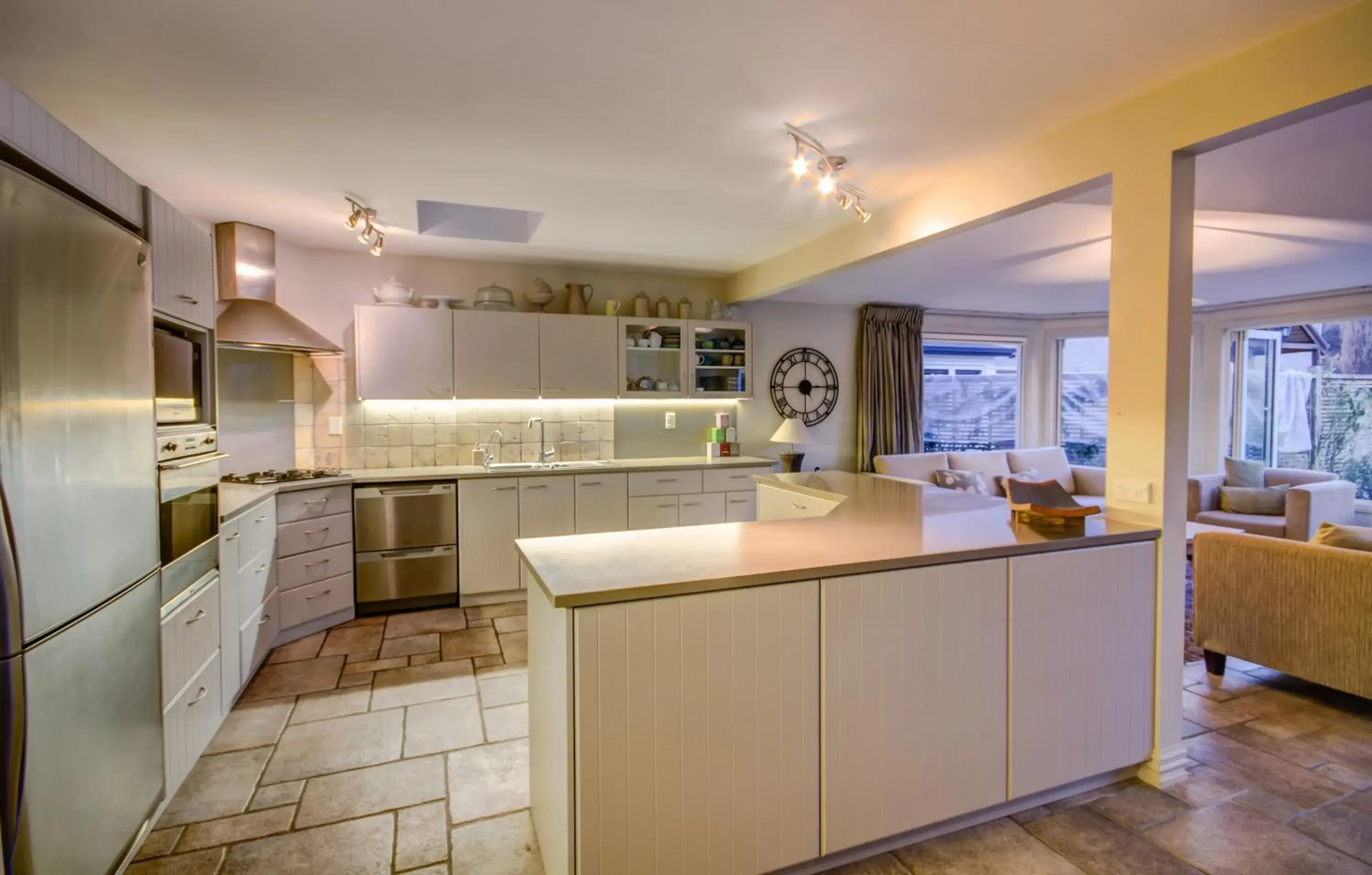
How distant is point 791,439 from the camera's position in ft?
17.7

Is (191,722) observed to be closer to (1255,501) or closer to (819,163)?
(819,163)

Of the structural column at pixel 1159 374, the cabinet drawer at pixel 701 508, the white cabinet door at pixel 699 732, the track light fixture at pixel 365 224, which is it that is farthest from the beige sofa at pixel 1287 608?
the track light fixture at pixel 365 224

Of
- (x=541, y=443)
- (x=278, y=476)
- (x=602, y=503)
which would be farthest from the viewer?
(x=541, y=443)

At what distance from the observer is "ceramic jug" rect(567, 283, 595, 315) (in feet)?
15.8

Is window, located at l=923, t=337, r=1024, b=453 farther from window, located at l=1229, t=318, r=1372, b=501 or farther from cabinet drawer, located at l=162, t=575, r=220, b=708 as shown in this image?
cabinet drawer, located at l=162, t=575, r=220, b=708

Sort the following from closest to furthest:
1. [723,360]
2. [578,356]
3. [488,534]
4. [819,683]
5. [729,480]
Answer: [819,683] < [488,534] < [578,356] < [729,480] < [723,360]

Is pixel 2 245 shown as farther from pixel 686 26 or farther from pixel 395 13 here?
pixel 686 26

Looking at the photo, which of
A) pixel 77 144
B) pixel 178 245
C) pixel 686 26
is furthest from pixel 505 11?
pixel 178 245

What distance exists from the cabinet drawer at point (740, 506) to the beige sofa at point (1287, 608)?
2.72 m

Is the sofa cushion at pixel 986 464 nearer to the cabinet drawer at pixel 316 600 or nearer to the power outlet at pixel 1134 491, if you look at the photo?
the power outlet at pixel 1134 491

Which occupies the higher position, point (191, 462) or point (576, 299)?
point (576, 299)

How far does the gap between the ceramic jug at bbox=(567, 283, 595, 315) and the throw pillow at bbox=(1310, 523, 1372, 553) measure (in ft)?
14.1

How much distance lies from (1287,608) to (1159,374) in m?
1.61

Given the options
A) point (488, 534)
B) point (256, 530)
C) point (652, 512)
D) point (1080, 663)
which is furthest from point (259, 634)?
point (1080, 663)
